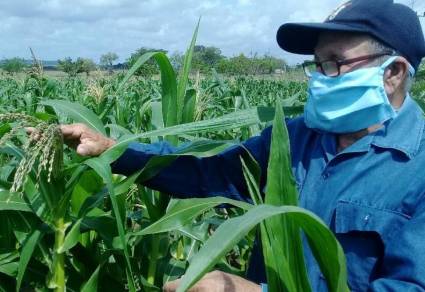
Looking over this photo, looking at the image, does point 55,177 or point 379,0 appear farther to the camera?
point 379,0

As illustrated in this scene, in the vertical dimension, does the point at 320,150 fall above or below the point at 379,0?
below

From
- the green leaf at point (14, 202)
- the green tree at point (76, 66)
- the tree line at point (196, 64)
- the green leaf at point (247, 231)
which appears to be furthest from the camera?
the green tree at point (76, 66)

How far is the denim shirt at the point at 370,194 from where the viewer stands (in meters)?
1.37

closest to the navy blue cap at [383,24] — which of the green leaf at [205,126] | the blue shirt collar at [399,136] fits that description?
the blue shirt collar at [399,136]

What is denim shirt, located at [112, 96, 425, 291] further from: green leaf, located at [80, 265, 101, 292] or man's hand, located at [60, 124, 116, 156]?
green leaf, located at [80, 265, 101, 292]

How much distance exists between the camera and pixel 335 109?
1759 millimetres

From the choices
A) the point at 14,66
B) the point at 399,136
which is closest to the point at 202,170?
the point at 399,136

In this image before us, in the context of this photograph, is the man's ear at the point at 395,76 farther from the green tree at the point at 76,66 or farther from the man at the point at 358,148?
the green tree at the point at 76,66

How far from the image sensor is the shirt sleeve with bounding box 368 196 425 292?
51.6 inches

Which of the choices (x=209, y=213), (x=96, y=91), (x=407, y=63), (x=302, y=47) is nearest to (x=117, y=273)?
(x=209, y=213)

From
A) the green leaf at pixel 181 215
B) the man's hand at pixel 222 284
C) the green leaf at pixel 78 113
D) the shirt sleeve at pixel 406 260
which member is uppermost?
the green leaf at pixel 78 113

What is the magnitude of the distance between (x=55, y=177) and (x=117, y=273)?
0.73 metres

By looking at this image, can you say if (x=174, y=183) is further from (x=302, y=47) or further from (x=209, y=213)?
(x=209, y=213)

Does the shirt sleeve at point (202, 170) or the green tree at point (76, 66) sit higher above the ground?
the green tree at point (76, 66)
